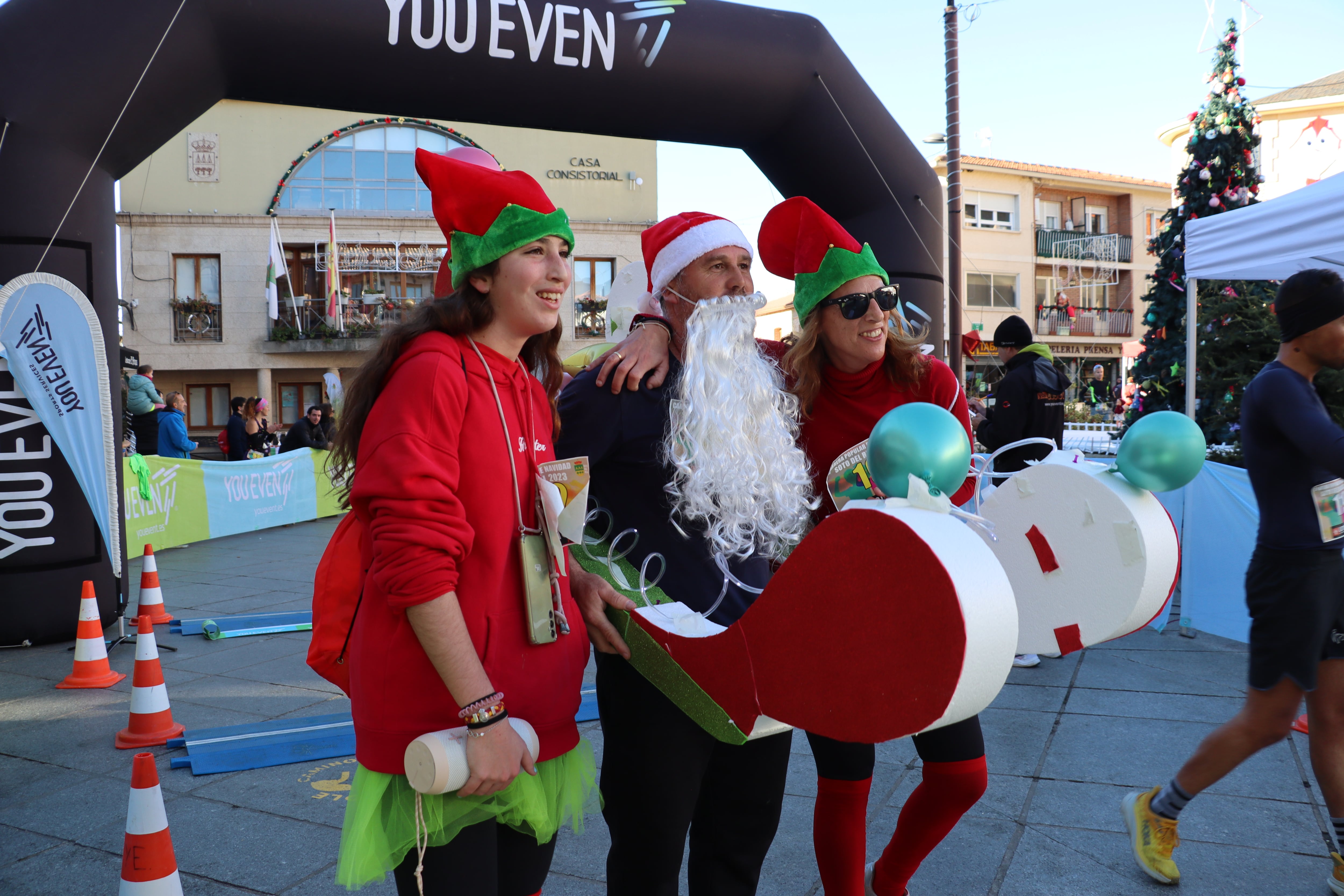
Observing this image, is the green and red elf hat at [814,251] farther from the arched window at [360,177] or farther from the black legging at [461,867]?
the arched window at [360,177]

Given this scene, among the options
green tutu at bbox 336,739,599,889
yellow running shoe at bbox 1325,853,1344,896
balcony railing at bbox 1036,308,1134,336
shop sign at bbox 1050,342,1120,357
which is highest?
balcony railing at bbox 1036,308,1134,336

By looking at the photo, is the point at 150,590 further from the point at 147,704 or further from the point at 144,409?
the point at 144,409

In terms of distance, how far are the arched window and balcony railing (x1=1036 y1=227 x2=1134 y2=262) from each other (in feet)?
74.3

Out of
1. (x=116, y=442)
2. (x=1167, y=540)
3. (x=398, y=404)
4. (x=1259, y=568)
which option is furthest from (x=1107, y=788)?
(x=116, y=442)

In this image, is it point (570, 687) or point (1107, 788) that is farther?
point (1107, 788)

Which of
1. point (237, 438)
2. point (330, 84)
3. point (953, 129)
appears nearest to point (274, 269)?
point (237, 438)

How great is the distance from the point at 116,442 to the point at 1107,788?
5.95 meters

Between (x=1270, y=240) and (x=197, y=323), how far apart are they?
90.0ft

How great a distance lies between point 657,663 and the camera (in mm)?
1718

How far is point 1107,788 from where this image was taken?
343cm

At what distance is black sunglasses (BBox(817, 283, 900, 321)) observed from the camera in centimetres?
218

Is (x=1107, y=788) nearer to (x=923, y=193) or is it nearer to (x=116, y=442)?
(x=923, y=193)

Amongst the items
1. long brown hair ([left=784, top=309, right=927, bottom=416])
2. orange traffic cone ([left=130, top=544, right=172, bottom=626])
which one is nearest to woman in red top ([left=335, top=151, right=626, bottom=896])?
long brown hair ([left=784, top=309, right=927, bottom=416])

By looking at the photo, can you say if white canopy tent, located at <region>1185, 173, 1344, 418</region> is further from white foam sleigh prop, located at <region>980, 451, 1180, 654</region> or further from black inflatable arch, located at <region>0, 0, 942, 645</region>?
white foam sleigh prop, located at <region>980, 451, 1180, 654</region>
